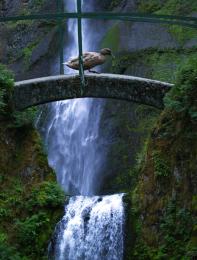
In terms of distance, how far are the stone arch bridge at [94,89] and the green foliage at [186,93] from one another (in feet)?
3.94

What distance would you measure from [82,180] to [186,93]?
18.0 feet

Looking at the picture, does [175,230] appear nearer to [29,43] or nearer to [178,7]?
[178,7]

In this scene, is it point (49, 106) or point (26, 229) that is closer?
point (26, 229)

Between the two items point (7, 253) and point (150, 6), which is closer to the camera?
point (7, 253)

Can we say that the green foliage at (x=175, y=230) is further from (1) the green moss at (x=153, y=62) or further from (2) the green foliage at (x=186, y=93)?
(1) the green moss at (x=153, y=62)

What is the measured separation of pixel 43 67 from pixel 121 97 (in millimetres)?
7507

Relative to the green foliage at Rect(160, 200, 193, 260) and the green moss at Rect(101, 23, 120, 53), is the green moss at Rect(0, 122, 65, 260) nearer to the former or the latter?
the green foliage at Rect(160, 200, 193, 260)

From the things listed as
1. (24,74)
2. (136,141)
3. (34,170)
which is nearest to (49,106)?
(24,74)

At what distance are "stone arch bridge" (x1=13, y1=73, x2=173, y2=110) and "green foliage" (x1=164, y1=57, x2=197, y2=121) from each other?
1.20 m

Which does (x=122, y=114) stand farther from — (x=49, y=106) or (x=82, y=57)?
(x=82, y=57)

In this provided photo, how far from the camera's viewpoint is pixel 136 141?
49.0 feet

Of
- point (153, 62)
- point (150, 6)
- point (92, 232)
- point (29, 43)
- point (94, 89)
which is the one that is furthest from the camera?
point (29, 43)

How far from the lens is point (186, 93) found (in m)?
10.5

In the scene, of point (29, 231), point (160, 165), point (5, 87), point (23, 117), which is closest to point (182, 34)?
point (23, 117)
